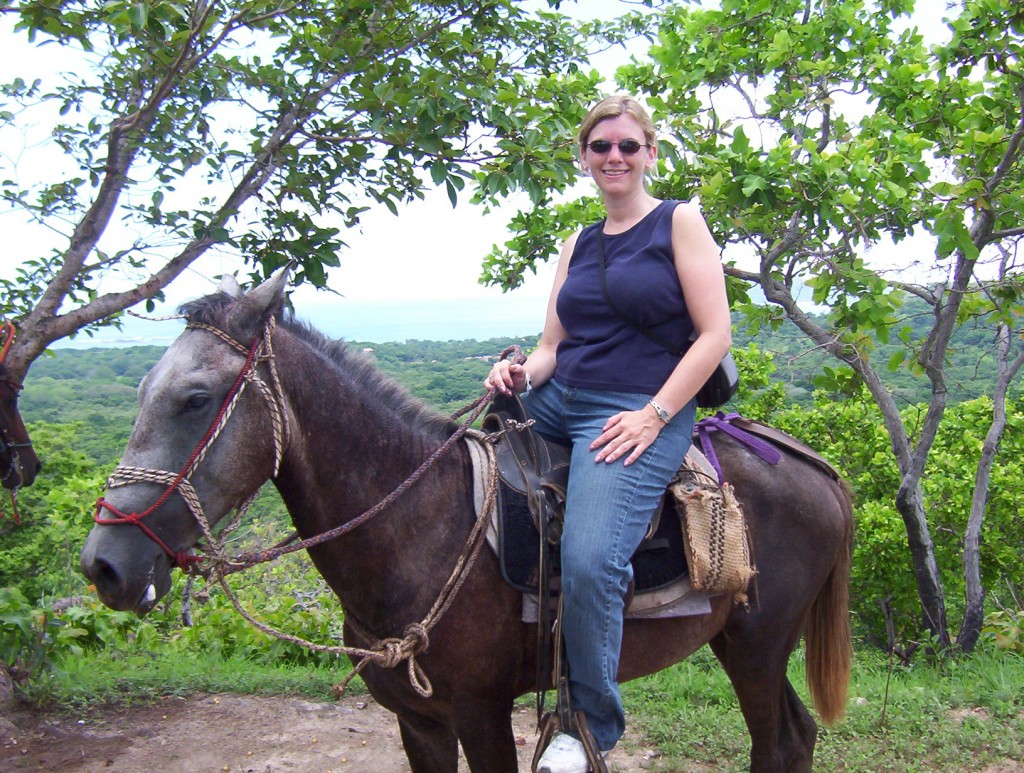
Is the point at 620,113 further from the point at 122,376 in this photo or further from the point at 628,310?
the point at 122,376

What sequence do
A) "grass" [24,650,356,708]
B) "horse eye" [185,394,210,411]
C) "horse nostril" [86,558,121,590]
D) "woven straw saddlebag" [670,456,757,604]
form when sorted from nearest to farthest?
1. "horse nostril" [86,558,121,590]
2. "horse eye" [185,394,210,411]
3. "woven straw saddlebag" [670,456,757,604]
4. "grass" [24,650,356,708]

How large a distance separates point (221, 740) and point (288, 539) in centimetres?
231

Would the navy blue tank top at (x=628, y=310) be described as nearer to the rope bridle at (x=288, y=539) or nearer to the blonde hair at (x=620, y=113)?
the blonde hair at (x=620, y=113)

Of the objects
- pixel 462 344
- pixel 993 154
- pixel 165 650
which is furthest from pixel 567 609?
pixel 462 344

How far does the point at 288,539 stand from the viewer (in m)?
2.35

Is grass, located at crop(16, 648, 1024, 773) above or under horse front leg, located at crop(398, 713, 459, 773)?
under

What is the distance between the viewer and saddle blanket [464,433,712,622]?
7.88 feet

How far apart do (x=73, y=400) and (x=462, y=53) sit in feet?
42.8

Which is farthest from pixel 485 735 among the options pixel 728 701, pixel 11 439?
pixel 728 701

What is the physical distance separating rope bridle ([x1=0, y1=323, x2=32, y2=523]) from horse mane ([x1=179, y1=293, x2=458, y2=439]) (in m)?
1.88

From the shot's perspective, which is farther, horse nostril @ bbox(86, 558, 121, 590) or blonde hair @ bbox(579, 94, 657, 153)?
blonde hair @ bbox(579, 94, 657, 153)

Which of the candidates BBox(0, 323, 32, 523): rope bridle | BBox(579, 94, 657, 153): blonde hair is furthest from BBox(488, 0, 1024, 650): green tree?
BBox(0, 323, 32, 523): rope bridle

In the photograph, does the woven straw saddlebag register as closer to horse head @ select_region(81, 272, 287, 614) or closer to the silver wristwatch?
the silver wristwatch

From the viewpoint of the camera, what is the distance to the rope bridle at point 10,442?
135 inches
